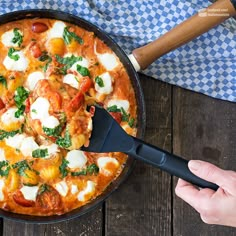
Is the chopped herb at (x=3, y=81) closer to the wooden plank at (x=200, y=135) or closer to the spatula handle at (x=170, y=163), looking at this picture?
the spatula handle at (x=170, y=163)

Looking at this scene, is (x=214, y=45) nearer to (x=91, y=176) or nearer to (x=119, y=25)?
(x=119, y=25)

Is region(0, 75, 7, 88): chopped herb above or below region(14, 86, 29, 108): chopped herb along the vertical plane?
above

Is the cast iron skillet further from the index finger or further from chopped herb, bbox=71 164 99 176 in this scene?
the index finger

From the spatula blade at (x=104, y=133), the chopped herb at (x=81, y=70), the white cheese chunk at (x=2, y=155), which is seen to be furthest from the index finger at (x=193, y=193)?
the white cheese chunk at (x=2, y=155)

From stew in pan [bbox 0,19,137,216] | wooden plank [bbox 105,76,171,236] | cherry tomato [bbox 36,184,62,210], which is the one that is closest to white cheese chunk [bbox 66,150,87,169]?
stew in pan [bbox 0,19,137,216]

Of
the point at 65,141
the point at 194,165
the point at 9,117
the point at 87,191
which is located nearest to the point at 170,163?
the point at 194,165
